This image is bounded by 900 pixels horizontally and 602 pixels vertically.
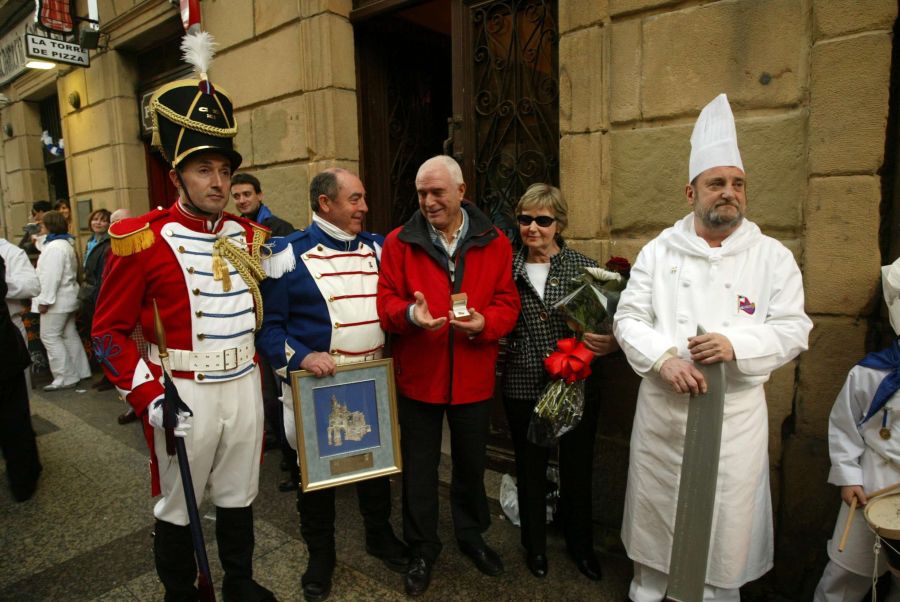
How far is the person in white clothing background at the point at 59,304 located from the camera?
643 centimetres

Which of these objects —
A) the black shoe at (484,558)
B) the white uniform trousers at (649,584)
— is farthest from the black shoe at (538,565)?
the white uniform trousers at (649,584)

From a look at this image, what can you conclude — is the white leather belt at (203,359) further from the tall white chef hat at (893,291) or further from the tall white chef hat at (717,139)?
the tall white chef hat at (893,291)

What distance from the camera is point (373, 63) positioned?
5152 mm

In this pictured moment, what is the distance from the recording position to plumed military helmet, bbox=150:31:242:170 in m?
2.24

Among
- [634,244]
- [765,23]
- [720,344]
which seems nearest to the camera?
[720,344]

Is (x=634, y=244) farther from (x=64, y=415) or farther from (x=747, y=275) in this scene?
(x=64, y=415)

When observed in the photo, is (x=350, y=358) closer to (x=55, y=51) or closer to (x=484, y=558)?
(x=484, y=558)

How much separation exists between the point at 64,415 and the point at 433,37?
5.24m

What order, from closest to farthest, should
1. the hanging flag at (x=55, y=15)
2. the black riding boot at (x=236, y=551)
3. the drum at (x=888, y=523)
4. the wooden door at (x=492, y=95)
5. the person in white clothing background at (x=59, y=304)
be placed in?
the drum at (x=888, y=523), the black riding boot at (x=236, y=551), the wooden door at (x=492, y=95), the person in white clothing background at (x=59, y=304), the hanging flag at (x=55, y=15)

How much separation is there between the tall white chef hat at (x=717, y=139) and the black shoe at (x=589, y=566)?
6.55 ft

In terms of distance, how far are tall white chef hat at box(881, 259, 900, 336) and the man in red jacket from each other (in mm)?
1513

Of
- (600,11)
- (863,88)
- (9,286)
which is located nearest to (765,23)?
(863,88)

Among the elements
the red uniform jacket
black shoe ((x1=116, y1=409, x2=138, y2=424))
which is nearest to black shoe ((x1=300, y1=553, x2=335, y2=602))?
the red uniform jacket

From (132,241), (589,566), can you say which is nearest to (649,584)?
(589,566)
